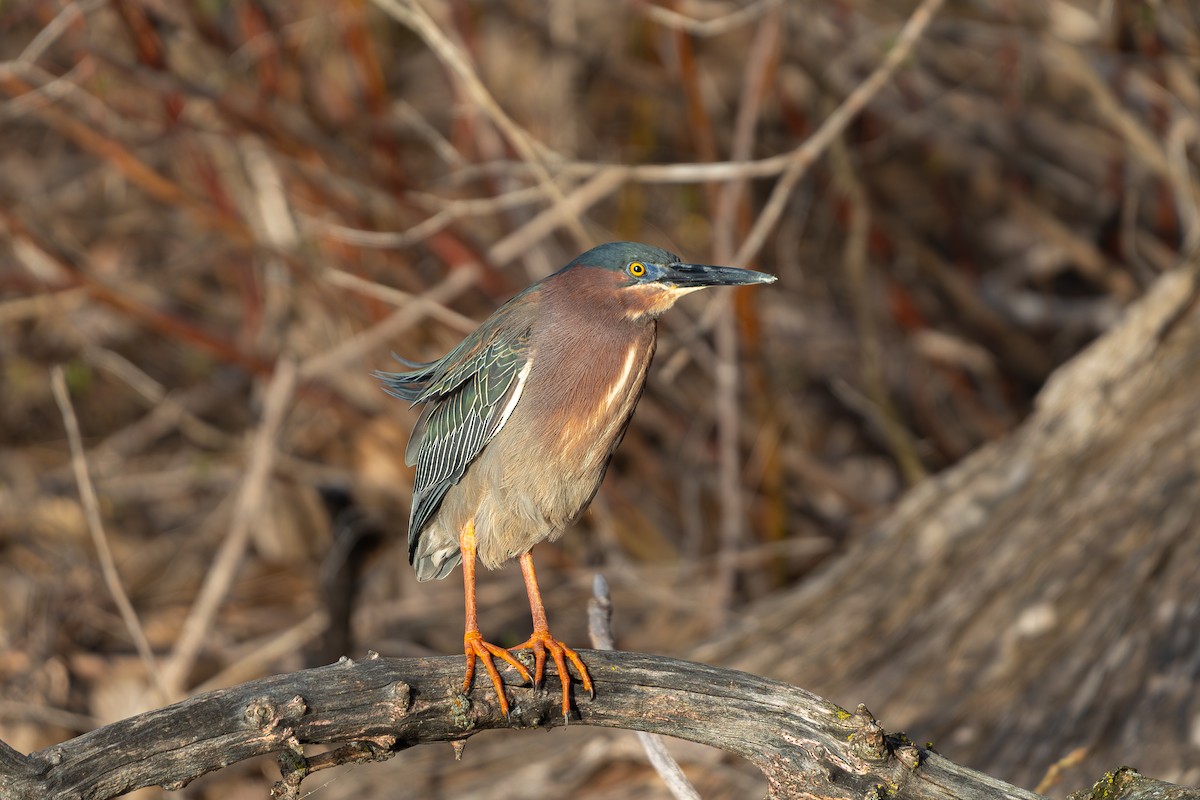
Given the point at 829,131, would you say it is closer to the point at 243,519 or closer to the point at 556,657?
the point at 556,657

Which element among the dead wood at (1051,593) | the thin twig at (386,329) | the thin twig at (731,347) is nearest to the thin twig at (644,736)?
the dead wood at (1051,593)

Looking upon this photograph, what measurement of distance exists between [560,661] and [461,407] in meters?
0.83

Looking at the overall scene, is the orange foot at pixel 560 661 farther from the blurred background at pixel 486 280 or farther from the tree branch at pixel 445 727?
the blurred background at pixel 486 280

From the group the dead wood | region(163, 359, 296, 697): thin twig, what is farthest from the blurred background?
the dead wood

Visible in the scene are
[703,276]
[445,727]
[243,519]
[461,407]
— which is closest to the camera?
[445,727]

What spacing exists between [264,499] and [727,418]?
2810 millimetres

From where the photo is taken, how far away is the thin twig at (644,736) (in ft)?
9.78

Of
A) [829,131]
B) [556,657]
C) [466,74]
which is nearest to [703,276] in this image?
[556,657]

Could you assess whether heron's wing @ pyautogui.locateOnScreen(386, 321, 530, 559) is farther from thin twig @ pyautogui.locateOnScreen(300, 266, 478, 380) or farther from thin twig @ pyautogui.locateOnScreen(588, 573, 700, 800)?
thin twig @ pyautogui.locateOnScreen(300, 266, 478, 380)

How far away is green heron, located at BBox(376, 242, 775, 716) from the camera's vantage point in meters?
3.09

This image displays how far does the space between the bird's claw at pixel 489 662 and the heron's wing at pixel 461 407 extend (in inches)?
20.6

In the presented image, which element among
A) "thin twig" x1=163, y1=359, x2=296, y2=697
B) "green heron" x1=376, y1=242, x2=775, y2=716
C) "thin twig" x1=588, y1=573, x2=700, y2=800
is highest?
"thin twig" x1=163, y1=359, x2=296, y2=697

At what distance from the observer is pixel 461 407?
337cm

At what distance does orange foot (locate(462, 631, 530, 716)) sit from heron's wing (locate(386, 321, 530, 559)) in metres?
0.52
